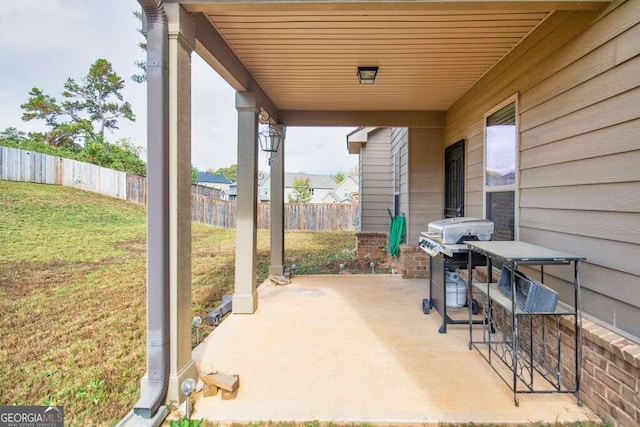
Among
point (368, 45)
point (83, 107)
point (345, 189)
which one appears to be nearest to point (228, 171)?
point (345, 189)

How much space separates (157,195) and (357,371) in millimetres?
1958

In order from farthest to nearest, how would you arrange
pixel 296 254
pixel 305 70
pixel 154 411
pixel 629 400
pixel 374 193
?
pixel 296 254
pixel 374 193
pixel 305 70
pixel 154 411
pixel 629 400

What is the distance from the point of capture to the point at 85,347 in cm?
316

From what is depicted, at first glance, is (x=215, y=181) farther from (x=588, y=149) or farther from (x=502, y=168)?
(x=588, y=149)

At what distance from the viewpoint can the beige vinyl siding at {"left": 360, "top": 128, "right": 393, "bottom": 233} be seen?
27.7 ft

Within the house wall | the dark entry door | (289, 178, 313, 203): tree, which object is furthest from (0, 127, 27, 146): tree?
the dark entry door

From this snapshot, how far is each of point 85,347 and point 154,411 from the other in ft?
5.55

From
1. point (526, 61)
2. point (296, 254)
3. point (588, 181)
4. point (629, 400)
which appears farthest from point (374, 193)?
point (629, 400)

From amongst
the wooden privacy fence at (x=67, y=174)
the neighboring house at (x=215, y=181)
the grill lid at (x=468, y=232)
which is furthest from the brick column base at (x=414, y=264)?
the neighboring house at (x=215, y=181)

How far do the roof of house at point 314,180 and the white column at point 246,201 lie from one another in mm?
34523

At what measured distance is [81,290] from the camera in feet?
16.3

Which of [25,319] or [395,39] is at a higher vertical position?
[395,39]

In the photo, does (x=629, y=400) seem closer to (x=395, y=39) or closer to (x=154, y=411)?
(x=154, y=411)

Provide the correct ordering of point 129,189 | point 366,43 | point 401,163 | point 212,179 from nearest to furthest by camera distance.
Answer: point 366,43 < point 401,163 < point 129,189 < point 212,179
